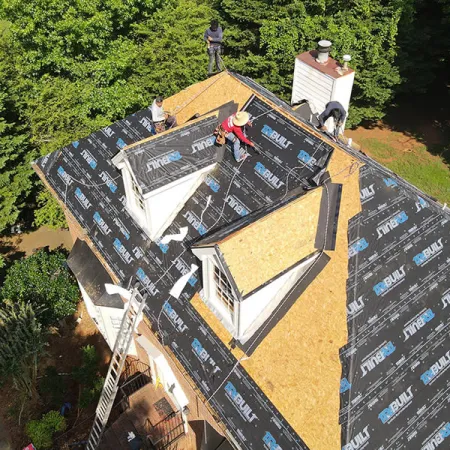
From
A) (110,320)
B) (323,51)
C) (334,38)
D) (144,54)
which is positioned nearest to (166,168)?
(110,320)

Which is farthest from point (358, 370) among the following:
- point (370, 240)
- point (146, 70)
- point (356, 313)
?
point (146, 70)

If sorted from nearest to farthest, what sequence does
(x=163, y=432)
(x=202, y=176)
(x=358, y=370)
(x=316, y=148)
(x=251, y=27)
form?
(x=358, y=370), (x=316, y=148), (x=202, y=176), (x=163, y=432), (x=251, y=27)

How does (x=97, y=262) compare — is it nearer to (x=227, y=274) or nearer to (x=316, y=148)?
(x=227, y=274)

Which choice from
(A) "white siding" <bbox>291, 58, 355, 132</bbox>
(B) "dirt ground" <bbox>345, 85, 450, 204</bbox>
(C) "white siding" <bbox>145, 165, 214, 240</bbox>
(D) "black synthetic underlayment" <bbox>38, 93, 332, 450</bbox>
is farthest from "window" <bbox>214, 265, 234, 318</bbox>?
(B) "dirt ground" <bbox>345, 85, 450, 204</bbox>

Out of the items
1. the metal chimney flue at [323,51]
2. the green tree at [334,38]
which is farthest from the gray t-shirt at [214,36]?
the green tree at [334,38]

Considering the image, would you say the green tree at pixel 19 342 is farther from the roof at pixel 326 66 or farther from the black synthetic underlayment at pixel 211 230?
the roof at pixel 326 66

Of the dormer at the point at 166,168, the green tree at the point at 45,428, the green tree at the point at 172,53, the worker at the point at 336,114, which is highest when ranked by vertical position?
the green tree at the point at 172,53
